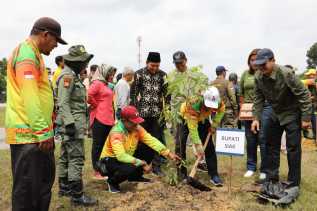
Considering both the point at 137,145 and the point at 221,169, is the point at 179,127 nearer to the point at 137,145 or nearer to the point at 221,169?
the point at 137,145

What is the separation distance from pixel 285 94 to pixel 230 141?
1.03 meters

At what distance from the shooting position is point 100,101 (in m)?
5.67

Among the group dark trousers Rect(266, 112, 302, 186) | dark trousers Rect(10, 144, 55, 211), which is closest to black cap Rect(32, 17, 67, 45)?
dark trousers Rect(10, 144, 55, 211)

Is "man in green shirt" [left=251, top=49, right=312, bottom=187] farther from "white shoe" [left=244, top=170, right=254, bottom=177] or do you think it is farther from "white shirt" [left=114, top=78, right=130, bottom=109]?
"white shirt" [left=114, top=78, right=130, bottom=109]

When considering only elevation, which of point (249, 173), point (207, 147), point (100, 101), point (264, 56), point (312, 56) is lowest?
point (249, 173)

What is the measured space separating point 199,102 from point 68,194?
2.31m

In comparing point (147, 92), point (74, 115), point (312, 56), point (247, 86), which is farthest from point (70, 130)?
point (312, 56)

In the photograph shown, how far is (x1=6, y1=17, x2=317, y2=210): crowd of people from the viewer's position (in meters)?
2.98

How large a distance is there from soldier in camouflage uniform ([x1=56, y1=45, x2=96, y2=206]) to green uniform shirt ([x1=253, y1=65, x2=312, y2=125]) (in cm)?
254

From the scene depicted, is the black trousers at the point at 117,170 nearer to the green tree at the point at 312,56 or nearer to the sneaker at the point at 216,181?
the sneaker at the point at 216,181

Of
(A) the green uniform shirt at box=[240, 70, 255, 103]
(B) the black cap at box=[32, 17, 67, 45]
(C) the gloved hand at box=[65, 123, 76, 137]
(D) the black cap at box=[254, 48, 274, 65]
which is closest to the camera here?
(B) the black cap at box=[32, 17, 67, 45]

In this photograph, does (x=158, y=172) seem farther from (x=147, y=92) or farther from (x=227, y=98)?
(x=227, y=98)

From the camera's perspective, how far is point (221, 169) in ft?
21.5

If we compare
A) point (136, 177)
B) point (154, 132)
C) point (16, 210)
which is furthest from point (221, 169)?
point (16, 210)
